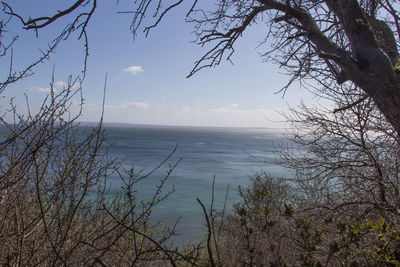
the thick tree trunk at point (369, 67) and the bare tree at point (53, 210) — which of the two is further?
the thick tree trunk at point (369, 67)

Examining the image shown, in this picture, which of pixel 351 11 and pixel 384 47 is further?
pixel 384 47

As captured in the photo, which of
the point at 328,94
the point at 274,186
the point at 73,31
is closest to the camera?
the point at 73,31

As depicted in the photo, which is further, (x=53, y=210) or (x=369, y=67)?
(x=369, y=67)

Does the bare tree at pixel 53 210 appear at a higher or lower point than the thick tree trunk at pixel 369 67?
lower

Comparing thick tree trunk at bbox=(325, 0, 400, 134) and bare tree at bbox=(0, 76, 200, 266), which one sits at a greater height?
thick tree trunk at bbox=(325, 0, 400, 134)

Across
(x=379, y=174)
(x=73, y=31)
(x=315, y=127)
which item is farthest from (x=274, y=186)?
(x=73, y=31)

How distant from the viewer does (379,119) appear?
15.7 feet

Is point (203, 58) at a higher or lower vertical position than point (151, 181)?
higher

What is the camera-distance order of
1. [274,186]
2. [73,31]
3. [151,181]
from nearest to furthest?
[73,31] < [274,186] < [151,181]

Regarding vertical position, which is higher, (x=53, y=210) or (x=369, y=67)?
(x=369, y=67)

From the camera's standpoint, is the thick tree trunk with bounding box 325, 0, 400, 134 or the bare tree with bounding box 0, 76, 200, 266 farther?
the thick tree trunk with bounding box 325, 0, 400, 134

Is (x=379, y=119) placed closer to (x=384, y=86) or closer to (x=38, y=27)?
(x=384, y=86)

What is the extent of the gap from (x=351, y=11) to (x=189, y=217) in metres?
26.7

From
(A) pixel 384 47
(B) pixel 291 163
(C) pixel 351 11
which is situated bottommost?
(B) pixel 291 163
